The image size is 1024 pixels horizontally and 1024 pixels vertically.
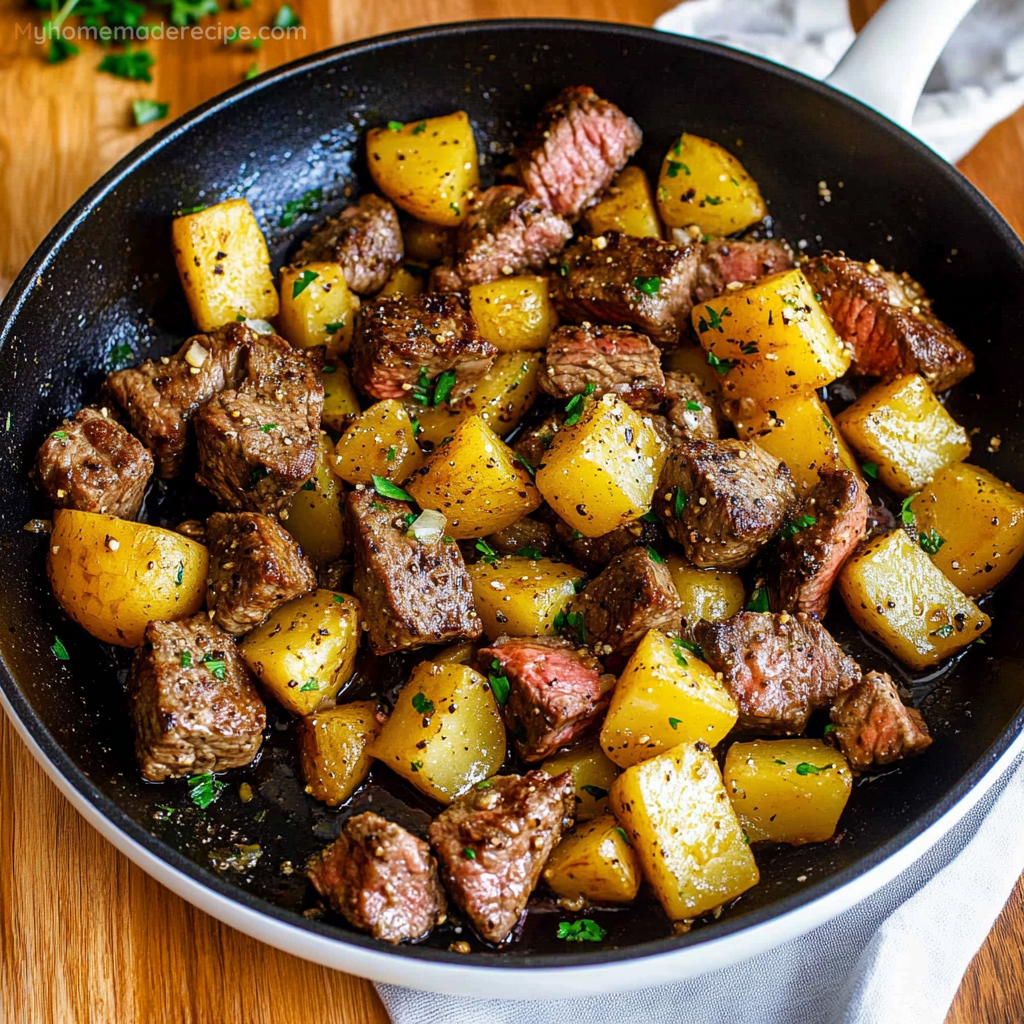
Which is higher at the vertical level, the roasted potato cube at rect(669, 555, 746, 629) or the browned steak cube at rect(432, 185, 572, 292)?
the browned steak cube at rect(432, 185, 572, 292)

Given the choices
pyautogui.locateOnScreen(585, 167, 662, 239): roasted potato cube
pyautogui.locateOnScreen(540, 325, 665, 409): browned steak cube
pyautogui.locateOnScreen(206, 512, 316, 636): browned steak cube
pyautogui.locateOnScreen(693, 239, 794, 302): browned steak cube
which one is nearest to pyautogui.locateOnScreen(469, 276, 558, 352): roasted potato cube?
pyautogui.locateOnScreen(540, 325, 665, 409): browned steak cube

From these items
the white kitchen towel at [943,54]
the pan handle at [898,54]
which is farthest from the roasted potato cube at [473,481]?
the white kitchen towel at [943,54]

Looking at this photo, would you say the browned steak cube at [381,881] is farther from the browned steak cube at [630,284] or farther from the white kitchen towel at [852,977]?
the browned steak cube at [630,284]

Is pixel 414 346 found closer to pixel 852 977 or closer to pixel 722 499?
pixel 722 499

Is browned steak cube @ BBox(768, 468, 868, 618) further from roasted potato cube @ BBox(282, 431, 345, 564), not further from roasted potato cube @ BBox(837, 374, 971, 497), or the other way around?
roasted potato cube @ BBox(282, 431, 345, 564)

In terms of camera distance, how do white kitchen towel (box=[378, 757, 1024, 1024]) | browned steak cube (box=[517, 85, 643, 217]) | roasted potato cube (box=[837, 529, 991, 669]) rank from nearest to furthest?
1. white kitchen towel (box=[378, 757, 1024, 1024])
2. roasted potato cube (box=[837, 529, 991, 669])
3. browned steak cube (box=[517, 85, 643, 217])

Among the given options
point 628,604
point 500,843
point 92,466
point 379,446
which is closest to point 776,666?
point 628,604

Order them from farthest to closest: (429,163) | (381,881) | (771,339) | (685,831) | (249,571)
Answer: (429,163)
(771,339)
(249,571)
(685,831)
(381,881)

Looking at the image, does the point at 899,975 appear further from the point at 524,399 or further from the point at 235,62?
the point at 235,62
